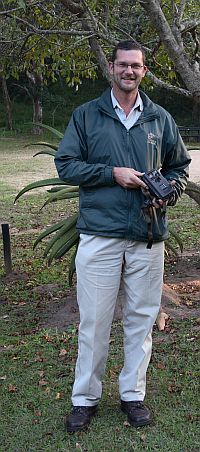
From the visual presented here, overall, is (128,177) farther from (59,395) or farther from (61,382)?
(61,382)

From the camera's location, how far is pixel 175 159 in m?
3.76

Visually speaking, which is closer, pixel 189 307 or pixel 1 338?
pixel 1 338

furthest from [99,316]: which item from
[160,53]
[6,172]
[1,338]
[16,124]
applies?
[16,124]

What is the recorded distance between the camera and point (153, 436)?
144 inches

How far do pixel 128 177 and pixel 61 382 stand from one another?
161cm

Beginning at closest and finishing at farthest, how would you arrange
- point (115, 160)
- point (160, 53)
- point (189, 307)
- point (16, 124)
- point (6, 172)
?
1. point (115, 160)
2. point (189, 307)
3. point (160, 53)
4. point (6, 172)
5. point (16, 124)

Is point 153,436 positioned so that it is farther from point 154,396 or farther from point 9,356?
point 9,356

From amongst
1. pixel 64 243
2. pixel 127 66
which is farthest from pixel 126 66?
pixel 64 243

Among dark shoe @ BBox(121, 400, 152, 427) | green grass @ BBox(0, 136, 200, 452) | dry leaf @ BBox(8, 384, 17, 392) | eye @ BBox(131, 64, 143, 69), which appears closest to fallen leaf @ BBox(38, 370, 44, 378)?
green grass @ BBox(0, 136, 200, 452)

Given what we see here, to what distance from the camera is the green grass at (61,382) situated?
3660 mm

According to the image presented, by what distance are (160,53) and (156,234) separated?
398 cm

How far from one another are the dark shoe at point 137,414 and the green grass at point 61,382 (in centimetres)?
3

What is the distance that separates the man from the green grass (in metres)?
0.13

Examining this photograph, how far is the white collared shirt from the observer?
354 cm
